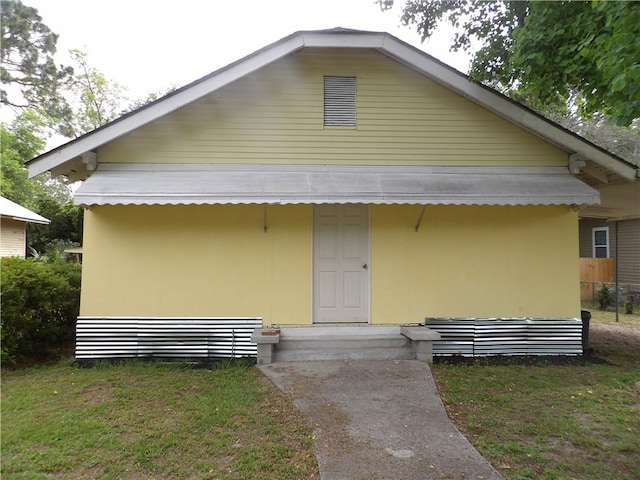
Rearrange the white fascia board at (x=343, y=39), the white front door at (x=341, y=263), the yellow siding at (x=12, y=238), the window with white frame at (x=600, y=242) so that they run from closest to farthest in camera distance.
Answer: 1. the white fascia board at (x=343, y=39)
2. the white front door at (x=341, y=263)
3. the yellow siding at (x=12, y=238)
4. the window with white frame at (x=600, y=242)

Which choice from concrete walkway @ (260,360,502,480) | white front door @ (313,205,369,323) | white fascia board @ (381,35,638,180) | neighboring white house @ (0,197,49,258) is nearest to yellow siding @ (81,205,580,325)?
white front door @ (313,205,369,323)

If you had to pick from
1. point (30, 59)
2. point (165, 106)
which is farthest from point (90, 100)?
point (165, 106)

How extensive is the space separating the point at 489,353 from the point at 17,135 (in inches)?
1156

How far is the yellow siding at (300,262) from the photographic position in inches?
263

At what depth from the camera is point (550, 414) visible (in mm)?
4469

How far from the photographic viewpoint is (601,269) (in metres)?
15.7

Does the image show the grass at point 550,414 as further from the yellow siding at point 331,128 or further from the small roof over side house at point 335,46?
the yellow siding at point 331,128

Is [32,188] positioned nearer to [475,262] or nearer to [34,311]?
[34,311]

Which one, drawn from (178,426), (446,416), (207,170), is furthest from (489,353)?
(207,170)

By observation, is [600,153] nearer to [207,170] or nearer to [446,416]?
[446,416]

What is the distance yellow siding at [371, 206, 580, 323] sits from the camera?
6953 mm

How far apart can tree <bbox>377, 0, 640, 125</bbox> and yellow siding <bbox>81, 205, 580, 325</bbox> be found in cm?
225

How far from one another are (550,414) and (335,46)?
629 cm

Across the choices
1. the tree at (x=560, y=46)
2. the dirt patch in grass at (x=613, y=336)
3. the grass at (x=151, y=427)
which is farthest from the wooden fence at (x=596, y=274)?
the grass at (x=151, y=427)
